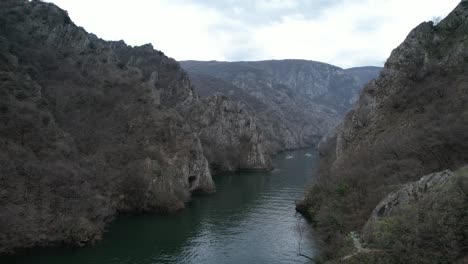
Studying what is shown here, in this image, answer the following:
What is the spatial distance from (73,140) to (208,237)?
27627 millimetres

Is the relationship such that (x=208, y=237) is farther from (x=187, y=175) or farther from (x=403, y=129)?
(x=403, y=129)

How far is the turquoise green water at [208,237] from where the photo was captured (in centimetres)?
3997

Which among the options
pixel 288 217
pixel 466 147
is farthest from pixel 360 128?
pixel 466 147

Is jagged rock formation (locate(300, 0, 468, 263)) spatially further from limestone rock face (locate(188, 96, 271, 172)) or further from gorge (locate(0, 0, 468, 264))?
limestone rock face (locate(188, 96, 271, 172))

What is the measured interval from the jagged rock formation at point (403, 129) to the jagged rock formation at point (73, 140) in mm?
25470

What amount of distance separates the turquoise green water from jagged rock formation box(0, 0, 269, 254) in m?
2.67

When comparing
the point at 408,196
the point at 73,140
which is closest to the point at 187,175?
the point at 73,140

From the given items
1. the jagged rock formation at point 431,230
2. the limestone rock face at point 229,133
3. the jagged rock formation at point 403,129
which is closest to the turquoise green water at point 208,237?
the jagged rock formation at point 403,129

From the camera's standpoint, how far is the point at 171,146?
73312 mm

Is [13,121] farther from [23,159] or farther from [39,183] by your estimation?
[39,183]

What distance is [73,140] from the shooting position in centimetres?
6200

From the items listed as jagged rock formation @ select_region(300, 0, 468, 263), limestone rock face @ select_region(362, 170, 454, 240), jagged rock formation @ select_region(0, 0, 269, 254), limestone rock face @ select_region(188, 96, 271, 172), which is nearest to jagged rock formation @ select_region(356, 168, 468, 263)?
limestone rock face @ select_region(362, 170, 454, 240)

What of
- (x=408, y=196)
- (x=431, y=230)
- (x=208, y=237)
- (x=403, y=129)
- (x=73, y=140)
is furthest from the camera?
(x=73, y=140)

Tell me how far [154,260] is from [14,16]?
77.1 m
